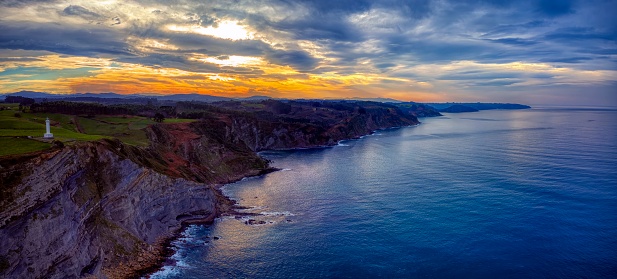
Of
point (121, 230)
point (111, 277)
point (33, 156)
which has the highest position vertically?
point (33, 156)

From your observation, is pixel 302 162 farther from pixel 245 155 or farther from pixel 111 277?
pixel 111 277

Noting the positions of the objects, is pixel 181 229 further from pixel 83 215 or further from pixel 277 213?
pixel 83 215

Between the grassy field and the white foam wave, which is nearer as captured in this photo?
the grassy field

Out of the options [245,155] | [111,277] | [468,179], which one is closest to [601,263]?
[468,179]

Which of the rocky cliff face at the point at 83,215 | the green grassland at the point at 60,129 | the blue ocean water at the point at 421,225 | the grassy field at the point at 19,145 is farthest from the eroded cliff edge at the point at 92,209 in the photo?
the blue ocean water at the point at 421,225

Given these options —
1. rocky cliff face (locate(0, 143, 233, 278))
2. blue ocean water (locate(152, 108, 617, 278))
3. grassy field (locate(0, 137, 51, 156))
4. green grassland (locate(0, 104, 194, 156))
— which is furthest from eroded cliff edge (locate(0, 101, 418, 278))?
blue ocean water (locate(152, 108, 617, 278))

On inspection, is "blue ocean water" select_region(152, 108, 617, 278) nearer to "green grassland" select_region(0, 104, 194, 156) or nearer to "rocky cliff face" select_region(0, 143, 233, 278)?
"rocky cliff face" select_region(0, 143, 233, 278)
